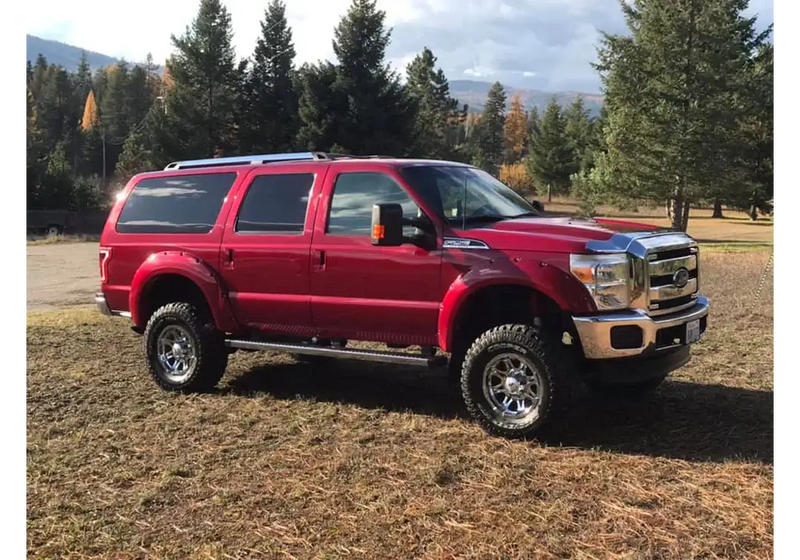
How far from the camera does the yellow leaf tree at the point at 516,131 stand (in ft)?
409

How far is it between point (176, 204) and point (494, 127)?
103169mm

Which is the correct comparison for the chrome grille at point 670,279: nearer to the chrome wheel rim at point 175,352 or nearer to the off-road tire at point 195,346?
the off-road tire at point 195,346

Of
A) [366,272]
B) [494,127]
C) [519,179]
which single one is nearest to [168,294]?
[366,272]

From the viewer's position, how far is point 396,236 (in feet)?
16.9

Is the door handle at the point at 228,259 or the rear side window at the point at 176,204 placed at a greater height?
the rear side window at the point at 176,204

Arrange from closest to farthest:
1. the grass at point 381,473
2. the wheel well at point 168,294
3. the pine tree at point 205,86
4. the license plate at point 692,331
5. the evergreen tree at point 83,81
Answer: the grass at point 381,473 < the license plate at point 692,331 < the wheel well at point 168,294 < the pine tree at point 205,86 < the evergreen tree at point 83,81

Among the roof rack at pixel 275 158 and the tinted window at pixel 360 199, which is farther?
the roof rack at pixel 275 158

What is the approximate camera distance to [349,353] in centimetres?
572

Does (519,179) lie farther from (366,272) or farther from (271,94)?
(366,272)

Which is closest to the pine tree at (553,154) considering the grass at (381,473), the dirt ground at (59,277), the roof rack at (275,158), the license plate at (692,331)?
the dirt ground at (59,277)

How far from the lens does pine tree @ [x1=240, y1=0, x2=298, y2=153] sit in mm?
46688

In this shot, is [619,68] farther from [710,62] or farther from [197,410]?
[197,410]

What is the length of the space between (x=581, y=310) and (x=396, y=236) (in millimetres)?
1391

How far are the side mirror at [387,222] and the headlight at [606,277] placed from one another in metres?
1.27
